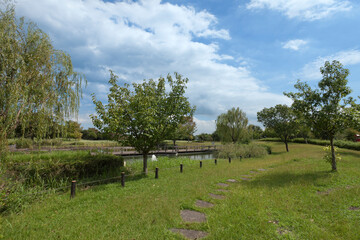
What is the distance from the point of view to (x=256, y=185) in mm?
8562

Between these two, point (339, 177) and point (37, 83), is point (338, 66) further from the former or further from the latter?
point (37, 83)

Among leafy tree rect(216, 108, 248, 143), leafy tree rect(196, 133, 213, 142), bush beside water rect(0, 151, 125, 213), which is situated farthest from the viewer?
leafy tree rect(196, 133, 213, 142)

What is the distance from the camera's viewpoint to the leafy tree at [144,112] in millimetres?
10016

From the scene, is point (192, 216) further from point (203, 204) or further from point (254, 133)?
point (254, 133)

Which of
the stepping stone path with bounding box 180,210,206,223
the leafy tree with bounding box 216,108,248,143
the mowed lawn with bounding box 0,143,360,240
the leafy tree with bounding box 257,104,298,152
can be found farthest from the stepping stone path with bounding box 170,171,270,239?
the leafy tree with bounding box 216,108,248,143

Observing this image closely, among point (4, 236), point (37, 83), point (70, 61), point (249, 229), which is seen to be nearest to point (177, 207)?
point (249, 229)

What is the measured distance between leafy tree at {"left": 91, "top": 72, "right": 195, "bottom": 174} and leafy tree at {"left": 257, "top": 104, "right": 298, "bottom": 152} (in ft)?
84.8

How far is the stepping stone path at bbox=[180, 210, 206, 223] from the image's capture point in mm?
5043

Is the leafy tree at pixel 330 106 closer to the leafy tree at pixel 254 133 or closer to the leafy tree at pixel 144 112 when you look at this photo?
the leafy tree at pixel 144 112

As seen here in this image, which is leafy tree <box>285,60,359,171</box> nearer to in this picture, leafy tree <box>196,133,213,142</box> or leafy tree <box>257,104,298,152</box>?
leafy tree <box>257,104,298,152</box>

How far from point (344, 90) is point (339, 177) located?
524cm

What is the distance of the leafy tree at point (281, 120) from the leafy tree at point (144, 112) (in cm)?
2584

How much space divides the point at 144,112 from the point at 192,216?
6.34 meters

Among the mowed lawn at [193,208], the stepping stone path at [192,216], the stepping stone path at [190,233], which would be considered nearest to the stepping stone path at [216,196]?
the mowed lawn at [193,208]
